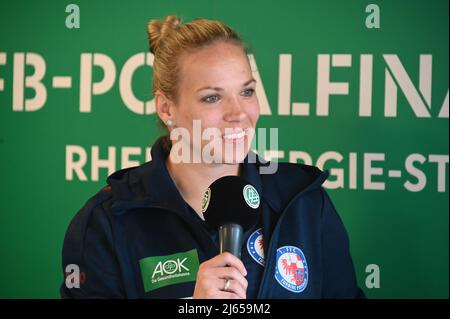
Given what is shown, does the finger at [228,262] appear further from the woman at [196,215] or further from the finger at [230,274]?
the woman at [196,215]

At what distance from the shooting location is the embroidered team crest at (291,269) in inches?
55.1

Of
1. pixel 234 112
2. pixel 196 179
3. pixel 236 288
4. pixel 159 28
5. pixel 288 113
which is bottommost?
pixel 236 288

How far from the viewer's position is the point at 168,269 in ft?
4.57

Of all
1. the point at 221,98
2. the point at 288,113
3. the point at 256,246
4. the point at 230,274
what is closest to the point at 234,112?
the point at 221,98

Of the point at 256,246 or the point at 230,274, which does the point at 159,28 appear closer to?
the point at 256,246

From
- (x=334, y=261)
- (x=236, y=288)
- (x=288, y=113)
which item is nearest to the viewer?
(x=236, y=288)

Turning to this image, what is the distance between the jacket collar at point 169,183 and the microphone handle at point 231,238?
370mm

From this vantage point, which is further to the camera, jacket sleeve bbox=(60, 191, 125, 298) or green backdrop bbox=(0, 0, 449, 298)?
green backdrop bbox=(0, 0, 449, 298)

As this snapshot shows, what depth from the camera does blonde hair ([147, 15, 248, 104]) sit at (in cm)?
145

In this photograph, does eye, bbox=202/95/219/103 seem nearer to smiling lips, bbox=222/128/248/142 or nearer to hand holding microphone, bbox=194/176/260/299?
smiling lips, bbox=222/128/248/142

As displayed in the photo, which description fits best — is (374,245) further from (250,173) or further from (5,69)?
(5,69)

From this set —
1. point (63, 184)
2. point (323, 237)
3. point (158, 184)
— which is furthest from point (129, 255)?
point (63, 184)

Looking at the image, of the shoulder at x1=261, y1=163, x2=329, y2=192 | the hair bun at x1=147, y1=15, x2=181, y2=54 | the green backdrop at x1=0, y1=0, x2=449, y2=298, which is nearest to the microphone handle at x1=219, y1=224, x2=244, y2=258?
the shoulder at x1=261, y1=163, x2=329, y2=192

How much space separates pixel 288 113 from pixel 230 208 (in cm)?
94
